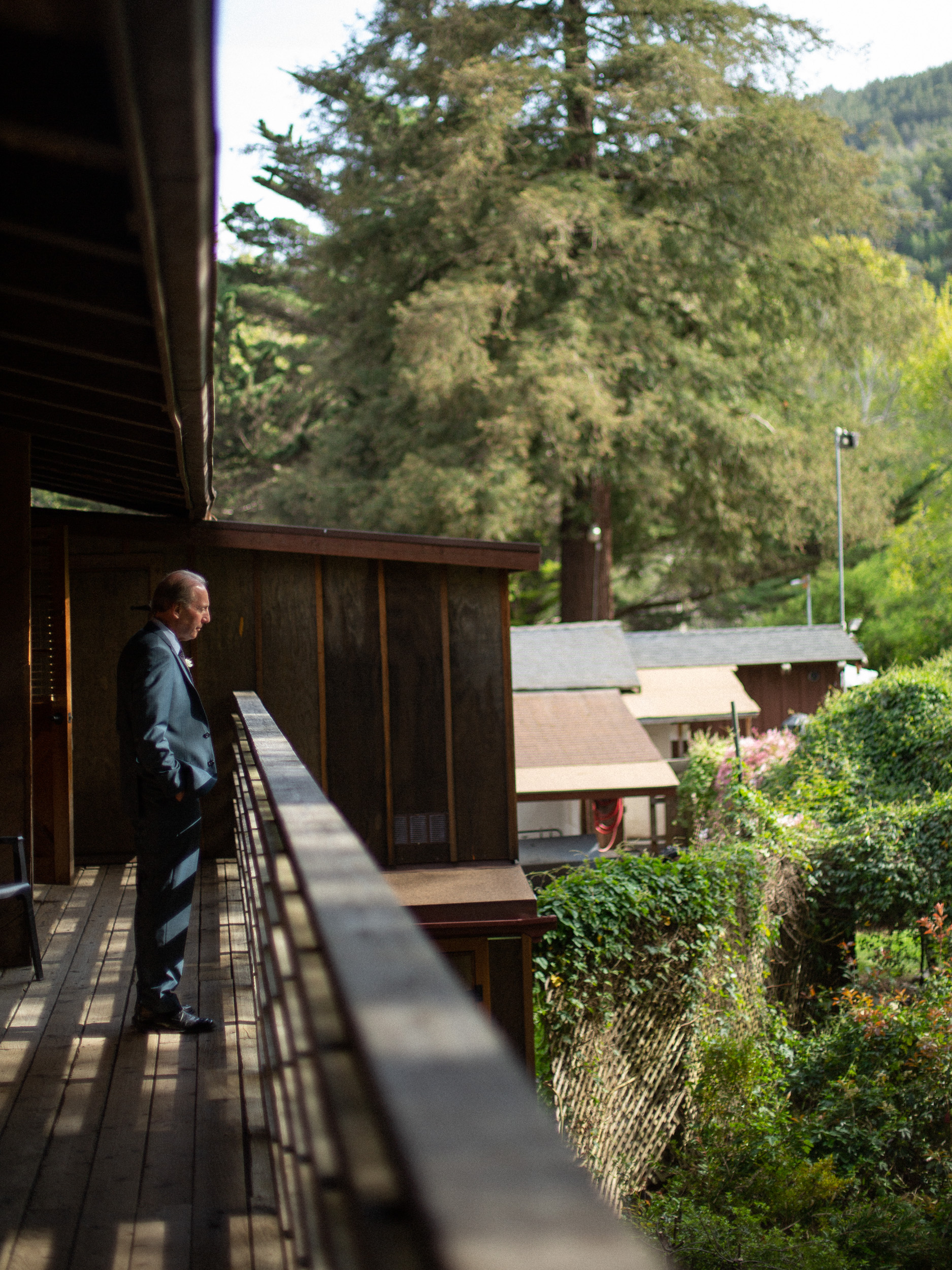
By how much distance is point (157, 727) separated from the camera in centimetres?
357

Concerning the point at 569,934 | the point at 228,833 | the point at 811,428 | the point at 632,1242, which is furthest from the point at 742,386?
the point at 632,1242

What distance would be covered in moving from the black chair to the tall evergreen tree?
15598 mm

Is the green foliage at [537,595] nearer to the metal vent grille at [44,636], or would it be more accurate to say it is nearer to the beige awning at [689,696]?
the beige awning at [689,696]

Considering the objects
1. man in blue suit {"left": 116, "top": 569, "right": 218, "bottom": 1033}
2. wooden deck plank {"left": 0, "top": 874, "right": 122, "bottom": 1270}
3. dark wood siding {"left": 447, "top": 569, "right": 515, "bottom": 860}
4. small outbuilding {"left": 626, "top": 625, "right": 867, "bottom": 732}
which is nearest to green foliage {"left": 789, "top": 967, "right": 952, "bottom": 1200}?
dark wood siding {"left": 447, "top": 569, "right": 515, "bottom": 860}

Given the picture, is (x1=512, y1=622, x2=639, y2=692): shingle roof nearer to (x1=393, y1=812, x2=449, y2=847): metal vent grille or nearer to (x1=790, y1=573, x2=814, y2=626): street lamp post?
(x1=790, y1=573, x2=814, y2=626): street lamp post

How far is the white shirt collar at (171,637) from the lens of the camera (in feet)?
12.2

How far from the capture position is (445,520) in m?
20.7

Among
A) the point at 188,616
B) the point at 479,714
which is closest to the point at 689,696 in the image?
the point at 479,714

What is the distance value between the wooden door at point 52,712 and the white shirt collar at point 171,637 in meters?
3.01

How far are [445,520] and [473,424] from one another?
2.30m

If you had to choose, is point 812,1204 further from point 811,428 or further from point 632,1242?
point 811,428

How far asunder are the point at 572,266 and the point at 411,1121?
21.5m

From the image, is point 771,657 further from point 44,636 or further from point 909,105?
point 909,105

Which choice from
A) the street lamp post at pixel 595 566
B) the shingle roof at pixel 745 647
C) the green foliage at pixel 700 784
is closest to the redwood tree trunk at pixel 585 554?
the street lamp post at pixel 595 566
